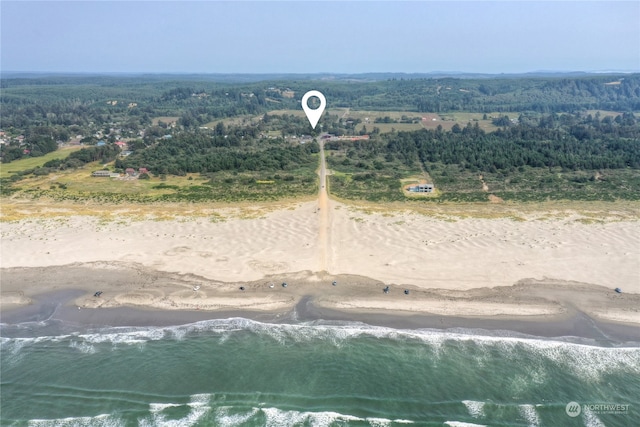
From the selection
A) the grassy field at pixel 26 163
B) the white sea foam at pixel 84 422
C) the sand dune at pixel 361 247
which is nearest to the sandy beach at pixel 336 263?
the sand dune at pixel 361 247

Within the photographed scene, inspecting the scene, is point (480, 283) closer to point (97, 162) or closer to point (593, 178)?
point (593, 178)

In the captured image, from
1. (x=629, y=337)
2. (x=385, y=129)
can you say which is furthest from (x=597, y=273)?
(x=385, y=129)

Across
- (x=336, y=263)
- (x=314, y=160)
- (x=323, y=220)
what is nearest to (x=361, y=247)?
(x=336, y=263)

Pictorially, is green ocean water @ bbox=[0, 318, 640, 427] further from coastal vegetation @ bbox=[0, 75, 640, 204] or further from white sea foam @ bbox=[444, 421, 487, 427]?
coastal vegetation @ bbox=[0, 75, 640, 204]

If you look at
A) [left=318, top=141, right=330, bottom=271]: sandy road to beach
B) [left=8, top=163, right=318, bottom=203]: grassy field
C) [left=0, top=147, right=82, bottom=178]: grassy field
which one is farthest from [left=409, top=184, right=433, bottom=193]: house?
[left=0, top=147, right=82, bottom=178]: grassy field

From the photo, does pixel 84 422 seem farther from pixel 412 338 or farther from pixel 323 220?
pixel 323 220
